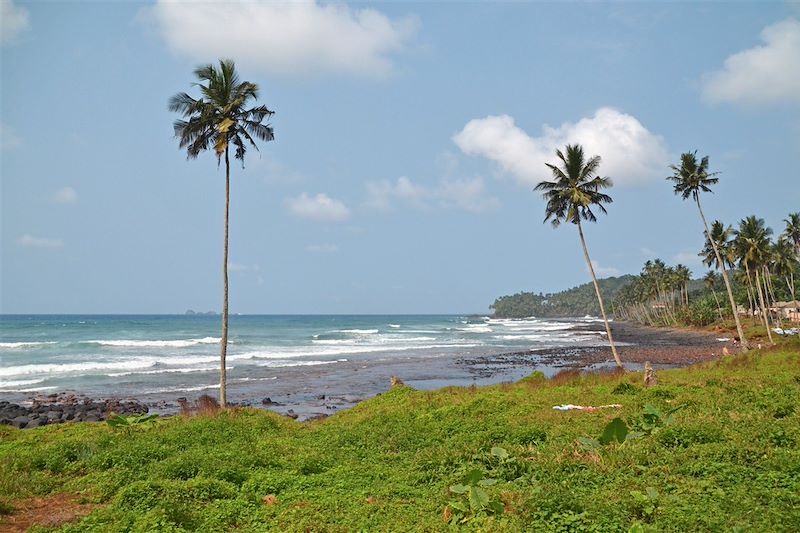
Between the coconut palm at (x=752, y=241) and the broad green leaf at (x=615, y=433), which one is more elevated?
the coconut palm at (x=752, y=241)

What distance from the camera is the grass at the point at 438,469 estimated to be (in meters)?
6.45

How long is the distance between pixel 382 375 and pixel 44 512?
28649 millimetres

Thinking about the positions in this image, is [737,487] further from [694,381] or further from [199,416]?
[199,416]

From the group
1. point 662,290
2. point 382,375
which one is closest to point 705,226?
point 382,375

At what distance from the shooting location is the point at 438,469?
8766mm

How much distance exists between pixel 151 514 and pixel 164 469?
8.16 ft

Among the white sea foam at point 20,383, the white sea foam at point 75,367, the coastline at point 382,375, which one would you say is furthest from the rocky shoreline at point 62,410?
the white sea foam at point 75,367

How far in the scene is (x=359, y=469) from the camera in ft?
29.8

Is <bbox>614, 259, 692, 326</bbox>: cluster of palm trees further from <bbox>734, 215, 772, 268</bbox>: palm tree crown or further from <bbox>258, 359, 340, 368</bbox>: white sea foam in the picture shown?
<bbox>258, 359, 340, 368</bbox>: white sea foam

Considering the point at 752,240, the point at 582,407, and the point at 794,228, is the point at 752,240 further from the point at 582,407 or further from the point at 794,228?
the point at 582,407

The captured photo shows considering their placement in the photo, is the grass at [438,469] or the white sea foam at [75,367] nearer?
the grass at [438,469]

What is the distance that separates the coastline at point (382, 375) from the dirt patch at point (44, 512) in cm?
1295

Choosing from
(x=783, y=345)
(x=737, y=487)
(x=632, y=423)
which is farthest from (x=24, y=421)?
(x=783, y=345)

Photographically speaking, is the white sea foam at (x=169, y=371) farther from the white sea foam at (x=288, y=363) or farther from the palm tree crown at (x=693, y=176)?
the palm tree crown at (x=693, y=176)
